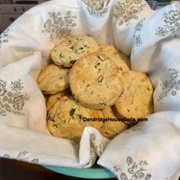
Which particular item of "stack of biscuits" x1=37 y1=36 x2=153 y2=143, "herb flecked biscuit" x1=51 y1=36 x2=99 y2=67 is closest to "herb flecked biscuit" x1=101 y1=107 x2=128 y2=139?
"stack of biscuits" x1=37 y1=36 x2=153 y2=143

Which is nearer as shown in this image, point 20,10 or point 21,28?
point 21,28

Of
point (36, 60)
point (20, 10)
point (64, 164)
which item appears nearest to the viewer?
point (64, 164)

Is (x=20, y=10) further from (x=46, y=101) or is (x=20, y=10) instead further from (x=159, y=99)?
(x=159, y=99)

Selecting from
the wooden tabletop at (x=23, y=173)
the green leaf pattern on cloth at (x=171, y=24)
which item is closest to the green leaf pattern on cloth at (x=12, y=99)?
the wooden tabletop at (x=23, y=173)

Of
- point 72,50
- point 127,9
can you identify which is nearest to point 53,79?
point 72,50

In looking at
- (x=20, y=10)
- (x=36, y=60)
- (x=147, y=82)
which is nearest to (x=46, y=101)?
(x=36, y=60)
